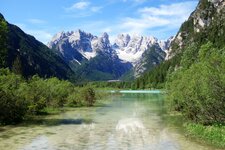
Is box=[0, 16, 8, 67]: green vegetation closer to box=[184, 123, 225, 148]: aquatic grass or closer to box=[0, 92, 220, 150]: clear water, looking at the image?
box=[0, 92, 220, 150]: clear water

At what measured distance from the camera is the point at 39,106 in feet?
250

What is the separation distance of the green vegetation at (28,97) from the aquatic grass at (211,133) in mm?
28321

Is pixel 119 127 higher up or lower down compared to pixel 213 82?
lower down

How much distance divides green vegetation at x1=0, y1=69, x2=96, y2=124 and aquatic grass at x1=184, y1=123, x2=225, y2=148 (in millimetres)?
28321

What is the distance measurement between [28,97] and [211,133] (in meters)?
43.9

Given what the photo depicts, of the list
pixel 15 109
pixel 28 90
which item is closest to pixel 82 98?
pixel 28 90

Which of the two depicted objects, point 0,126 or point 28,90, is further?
point 28,90

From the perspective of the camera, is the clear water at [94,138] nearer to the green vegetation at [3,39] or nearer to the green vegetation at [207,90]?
the green vegetation at [207,90]

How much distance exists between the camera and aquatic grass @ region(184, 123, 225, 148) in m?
37.2

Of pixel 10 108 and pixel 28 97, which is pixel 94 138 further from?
pixel 28 97

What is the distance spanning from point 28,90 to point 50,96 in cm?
1687

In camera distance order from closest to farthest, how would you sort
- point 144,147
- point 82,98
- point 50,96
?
point 144,147 → point 50,96 → point 82,98

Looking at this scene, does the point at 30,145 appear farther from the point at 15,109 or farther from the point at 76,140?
the point at 15,109

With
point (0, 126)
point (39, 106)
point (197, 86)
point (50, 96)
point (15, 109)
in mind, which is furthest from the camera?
point (50, 96)
